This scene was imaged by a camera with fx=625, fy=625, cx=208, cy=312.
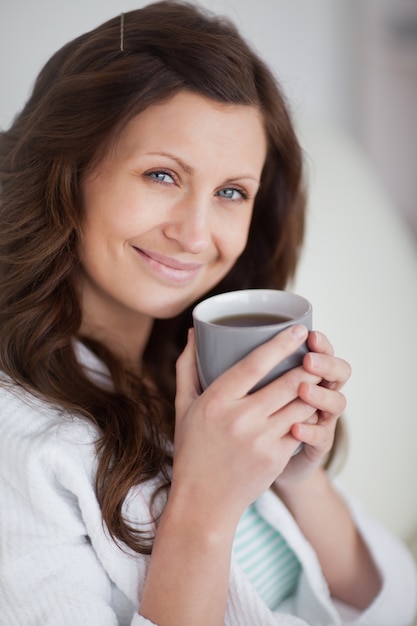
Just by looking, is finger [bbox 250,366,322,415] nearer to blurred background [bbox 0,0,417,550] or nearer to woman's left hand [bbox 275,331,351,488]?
woman's left hand [bbox 275,331,351,488]

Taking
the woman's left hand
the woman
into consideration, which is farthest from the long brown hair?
the woman's left hand

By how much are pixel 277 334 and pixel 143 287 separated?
0.29 metres

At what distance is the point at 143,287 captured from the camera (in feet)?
2.88

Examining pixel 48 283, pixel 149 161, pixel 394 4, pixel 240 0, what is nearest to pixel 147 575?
pixel 48 283

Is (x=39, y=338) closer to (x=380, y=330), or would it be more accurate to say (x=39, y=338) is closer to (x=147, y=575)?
(x=147, y=575)

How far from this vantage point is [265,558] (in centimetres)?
97

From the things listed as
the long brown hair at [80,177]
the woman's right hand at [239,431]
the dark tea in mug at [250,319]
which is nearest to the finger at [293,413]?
the woman's right hand at [239,431]

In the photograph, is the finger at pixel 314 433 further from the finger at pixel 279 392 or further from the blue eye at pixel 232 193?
the blue eye at pixel 232 193

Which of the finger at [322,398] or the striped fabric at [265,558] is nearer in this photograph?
the finger at [322,398]

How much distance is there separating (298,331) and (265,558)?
0.49m

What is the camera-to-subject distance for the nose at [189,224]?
825mm

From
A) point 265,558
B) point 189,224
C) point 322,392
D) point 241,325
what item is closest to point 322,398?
point 322,392

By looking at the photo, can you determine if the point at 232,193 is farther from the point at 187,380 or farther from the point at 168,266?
the point at 187,380

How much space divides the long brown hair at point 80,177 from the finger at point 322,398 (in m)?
0.25
